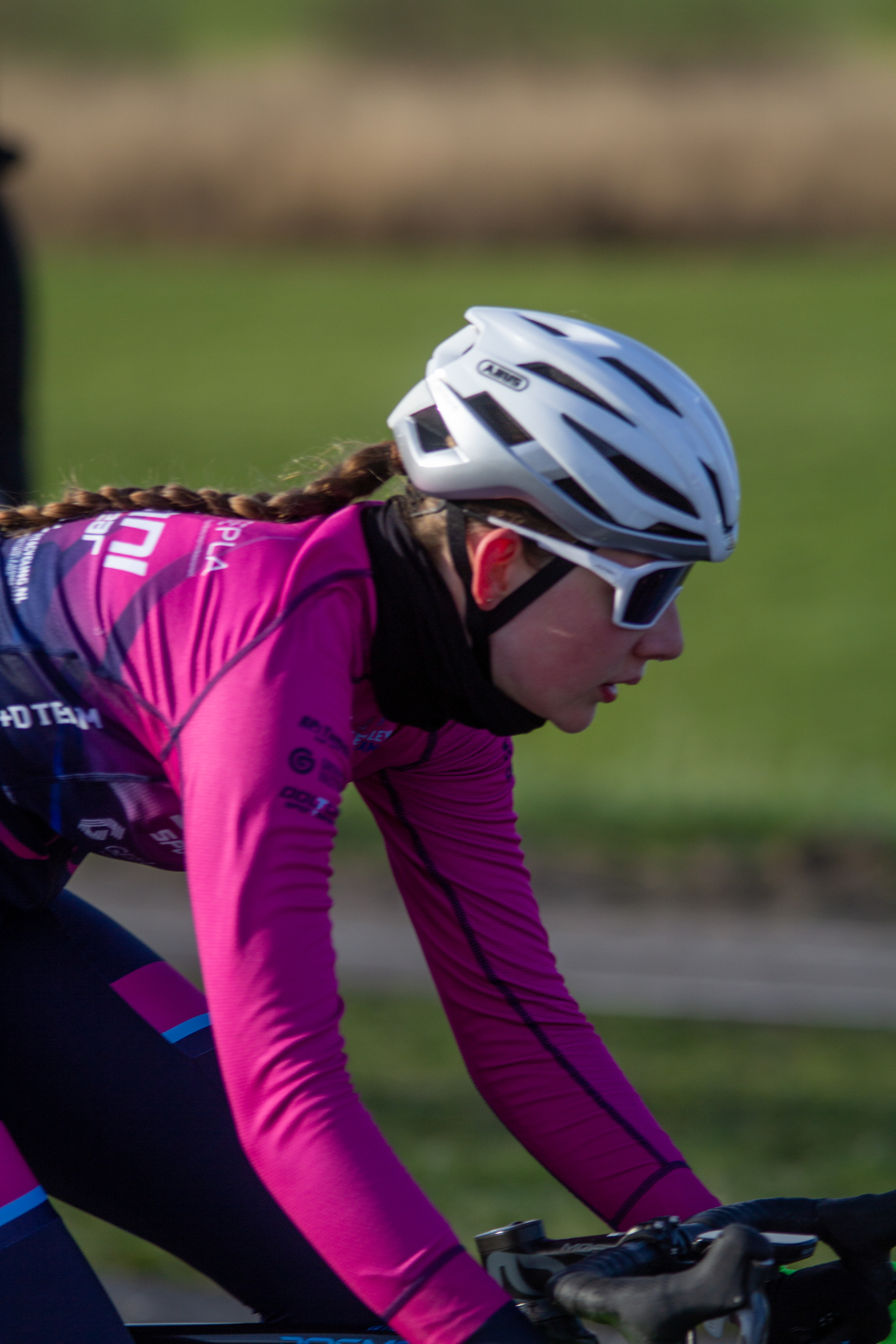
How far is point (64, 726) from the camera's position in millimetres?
1991

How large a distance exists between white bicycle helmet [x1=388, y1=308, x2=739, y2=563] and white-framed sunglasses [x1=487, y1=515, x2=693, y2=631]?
2 centimetres

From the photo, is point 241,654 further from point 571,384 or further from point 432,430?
point 571,384

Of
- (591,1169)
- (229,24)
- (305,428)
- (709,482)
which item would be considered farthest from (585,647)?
(229,24)

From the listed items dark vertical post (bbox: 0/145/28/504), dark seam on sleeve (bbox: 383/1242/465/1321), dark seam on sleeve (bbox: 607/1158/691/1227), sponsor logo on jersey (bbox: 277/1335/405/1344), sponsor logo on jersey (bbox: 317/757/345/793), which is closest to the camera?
dark seam on sleeve (bbox: 383/1242/465/1321)

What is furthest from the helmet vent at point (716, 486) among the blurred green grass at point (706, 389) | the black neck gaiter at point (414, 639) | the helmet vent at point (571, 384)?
the blurred green grass at point (706, 389)

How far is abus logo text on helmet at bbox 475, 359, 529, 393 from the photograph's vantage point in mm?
1982

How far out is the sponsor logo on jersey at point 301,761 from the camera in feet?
5.77

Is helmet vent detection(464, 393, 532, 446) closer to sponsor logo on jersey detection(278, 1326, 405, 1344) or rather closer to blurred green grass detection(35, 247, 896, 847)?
blurred green grass detection(35, 247, 896, 847)

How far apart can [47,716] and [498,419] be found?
26.0 inches

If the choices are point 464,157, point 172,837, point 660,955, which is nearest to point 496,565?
point 172,837

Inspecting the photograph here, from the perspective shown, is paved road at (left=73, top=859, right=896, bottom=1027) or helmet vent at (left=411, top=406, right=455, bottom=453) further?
paved road at (left=73, top=859, right=896, bottom=1027)

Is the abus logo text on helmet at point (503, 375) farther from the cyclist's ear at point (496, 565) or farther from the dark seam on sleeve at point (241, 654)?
the dark seam on sleeve at point (241, 654)

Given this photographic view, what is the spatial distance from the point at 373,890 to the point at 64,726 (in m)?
5.87

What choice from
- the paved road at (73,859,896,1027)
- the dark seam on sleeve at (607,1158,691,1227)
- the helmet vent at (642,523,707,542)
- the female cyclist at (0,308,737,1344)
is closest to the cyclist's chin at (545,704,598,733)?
the female cyclist at (0,308,737,1344)
